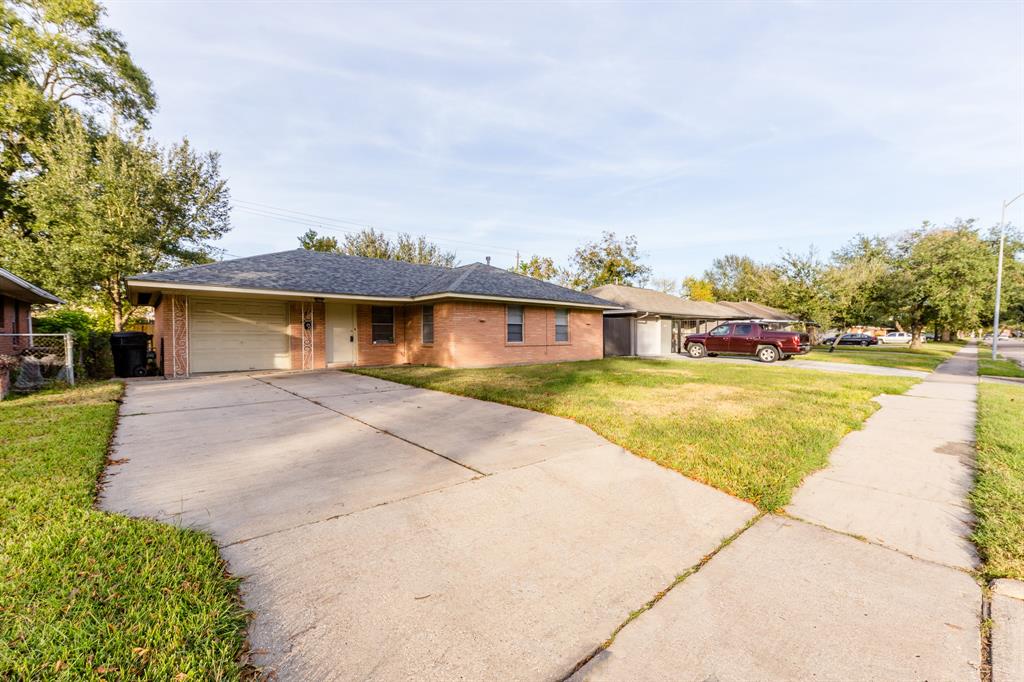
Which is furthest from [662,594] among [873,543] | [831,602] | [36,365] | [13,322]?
[13,322]

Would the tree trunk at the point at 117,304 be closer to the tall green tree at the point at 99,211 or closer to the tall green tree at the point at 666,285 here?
the tall green tree at the point at 99,211

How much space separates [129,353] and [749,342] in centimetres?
2340

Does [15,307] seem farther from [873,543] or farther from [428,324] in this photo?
[873,543]

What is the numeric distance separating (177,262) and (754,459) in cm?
2531

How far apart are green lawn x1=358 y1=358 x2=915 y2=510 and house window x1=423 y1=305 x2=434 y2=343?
3099mm

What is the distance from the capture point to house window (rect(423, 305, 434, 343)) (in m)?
15.0

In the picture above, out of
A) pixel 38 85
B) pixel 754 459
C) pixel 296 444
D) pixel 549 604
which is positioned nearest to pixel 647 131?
pixel 754 459

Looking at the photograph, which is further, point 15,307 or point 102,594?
point 15,307

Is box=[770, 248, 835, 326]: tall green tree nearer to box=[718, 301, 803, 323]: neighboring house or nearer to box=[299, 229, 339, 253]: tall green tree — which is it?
box=[718, 301, 803, 323]: neighboring house

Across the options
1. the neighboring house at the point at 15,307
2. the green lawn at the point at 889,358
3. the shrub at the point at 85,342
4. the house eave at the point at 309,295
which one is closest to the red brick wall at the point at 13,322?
the neighboring house at the point at 15,307

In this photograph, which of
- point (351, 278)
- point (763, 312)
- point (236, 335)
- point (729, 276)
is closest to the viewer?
point (236, 335)

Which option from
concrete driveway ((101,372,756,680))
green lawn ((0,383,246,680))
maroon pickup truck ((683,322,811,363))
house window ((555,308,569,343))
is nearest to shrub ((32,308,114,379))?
concrete driveway ((101,372,756,680))

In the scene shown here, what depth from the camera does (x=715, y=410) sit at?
266 inches

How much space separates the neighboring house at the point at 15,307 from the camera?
1043cm
